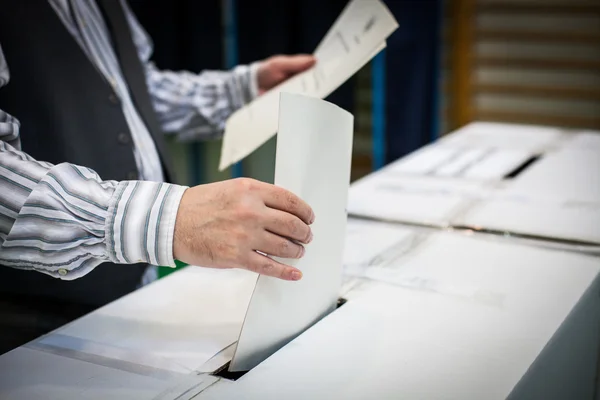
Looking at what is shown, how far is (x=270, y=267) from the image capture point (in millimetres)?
779

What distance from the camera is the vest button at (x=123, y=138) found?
125 cm

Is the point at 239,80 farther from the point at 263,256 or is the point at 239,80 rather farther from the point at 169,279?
the point at 263,256

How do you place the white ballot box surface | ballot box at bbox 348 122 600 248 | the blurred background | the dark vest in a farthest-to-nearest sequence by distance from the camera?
the blurred background, ballot box at bbox 348 122 600 248, the dark vest, the white ballot box surface

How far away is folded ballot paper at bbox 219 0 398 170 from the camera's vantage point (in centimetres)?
113

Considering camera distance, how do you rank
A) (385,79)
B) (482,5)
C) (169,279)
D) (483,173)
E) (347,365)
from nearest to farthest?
(347,365)
(169,279)
(483,173)
(385,79)
(482,5)

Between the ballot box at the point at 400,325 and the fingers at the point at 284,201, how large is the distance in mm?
160

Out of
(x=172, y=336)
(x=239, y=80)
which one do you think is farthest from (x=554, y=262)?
(x=239, y=80)

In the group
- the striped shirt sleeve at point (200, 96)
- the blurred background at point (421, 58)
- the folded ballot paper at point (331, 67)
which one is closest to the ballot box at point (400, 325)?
the folded ballot paper at point (331, 67)

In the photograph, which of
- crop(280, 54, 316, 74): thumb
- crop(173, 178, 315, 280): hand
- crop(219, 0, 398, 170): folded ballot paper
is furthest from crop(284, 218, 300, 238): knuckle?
crop(280, 54, 316, 74): thumb

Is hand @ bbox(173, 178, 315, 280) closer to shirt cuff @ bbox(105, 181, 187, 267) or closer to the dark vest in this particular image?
shirt cuff @ bbox(105, 181, 187, 267)

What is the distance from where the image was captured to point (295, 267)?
2.71ft

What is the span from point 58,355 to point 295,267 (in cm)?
30

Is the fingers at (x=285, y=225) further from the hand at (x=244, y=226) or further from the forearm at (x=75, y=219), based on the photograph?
the forearm at (x=75, y=219)

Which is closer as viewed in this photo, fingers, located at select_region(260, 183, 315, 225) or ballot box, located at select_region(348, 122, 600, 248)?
fingers, located at select_region(260, 183, 315, 225)
